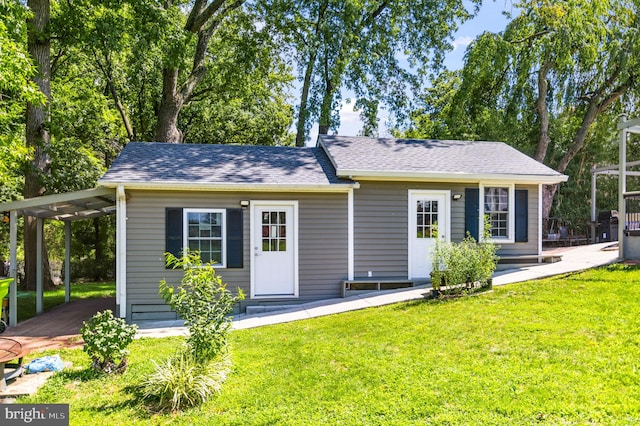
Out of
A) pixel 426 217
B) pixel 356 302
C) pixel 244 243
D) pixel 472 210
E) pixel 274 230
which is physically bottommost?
pixel 356 302

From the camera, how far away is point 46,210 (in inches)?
338

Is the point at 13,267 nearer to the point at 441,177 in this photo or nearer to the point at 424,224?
the point at 424,224

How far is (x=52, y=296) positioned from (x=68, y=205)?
494cm

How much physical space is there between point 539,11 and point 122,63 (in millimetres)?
16222

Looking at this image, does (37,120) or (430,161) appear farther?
(37,120)

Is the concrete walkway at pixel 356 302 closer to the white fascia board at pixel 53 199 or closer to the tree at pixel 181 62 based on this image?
the white fascia board at pixel 53 199

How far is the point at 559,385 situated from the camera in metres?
3.70

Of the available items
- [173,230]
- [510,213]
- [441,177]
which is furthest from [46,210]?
[510,213]

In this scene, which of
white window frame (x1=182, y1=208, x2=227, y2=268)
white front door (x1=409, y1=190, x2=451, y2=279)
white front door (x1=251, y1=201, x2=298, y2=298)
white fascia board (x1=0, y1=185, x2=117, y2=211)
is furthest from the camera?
white front door (x1=409, y1=190, x2=451, y2=279)

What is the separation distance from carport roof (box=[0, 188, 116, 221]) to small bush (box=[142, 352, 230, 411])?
4320 mm

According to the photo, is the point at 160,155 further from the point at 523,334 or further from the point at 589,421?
the point at 589,421

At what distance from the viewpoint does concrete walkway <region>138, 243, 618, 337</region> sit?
23.1ft

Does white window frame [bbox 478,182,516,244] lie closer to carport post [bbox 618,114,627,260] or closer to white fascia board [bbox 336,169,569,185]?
white fascia board [bbox 336,169,569,185]

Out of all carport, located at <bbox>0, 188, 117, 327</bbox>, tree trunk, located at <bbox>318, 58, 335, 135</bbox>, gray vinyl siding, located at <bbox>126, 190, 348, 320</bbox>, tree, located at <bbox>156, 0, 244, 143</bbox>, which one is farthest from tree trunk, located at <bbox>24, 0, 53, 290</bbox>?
tree trunk, located at <bbox>318, 58, 335, 135</bbox>
